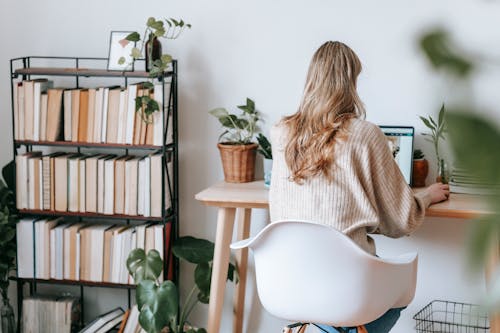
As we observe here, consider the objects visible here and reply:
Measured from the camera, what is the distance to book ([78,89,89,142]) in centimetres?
308

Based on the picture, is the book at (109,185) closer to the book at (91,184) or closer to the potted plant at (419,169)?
the book at (91,184)

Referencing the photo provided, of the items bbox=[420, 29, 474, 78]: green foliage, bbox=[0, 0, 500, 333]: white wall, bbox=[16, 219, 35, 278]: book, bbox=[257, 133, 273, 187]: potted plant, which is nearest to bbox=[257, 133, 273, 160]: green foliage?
bbox=[257, 133, 273, 187]: potted plant

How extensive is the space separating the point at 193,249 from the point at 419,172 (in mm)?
972

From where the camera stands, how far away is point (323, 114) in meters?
2.31

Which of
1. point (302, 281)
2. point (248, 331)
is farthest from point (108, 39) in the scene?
point (302, 281)

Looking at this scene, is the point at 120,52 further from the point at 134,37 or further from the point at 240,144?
the point at 240,144

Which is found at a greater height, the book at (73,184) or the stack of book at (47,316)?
the book at (73,184)

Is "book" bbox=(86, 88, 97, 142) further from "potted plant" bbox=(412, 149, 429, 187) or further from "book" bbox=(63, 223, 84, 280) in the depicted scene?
"potted plant" bbox=(412, 149, 429, 187)

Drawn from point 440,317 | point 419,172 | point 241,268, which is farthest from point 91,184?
point 440,317

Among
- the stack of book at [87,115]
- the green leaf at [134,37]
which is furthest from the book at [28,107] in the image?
the green leaf at [134,37]

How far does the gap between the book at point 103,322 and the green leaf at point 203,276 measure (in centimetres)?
42

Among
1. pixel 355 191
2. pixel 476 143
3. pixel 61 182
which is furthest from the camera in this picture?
pixel 61 182

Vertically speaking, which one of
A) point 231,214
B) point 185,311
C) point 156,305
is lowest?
point 185,311

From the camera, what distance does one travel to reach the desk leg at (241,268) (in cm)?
315
